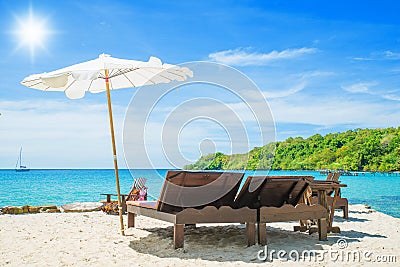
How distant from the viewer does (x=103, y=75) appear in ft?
22.9

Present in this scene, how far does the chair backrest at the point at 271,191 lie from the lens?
223 inches

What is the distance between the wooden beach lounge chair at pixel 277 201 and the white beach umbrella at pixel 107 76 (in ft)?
6.33

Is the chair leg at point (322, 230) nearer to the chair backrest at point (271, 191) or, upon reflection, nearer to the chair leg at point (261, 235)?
the chair backrest at point (271, 191)

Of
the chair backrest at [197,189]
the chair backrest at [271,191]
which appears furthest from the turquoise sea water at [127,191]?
the chair backrest at [271,191]

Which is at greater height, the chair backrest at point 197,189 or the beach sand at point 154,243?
the chair backrest at point 197,189

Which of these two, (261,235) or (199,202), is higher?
(199,202)

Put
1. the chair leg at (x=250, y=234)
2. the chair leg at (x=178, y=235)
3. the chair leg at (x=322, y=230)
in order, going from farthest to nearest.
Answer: the chair leg at (x=322, y=230) → the chair leg at (x=250, y=234) → the chair leg at (x=178, y=235)

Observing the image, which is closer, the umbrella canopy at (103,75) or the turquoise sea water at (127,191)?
the umbrella canopy at (103,75)

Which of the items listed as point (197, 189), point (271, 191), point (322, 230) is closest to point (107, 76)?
point (197, 189)

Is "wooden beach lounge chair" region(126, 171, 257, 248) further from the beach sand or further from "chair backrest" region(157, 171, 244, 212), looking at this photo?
the beach sand

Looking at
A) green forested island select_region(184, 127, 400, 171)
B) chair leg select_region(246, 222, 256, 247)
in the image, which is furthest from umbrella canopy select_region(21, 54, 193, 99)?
green forested island select_region(184, 127, 400, 171)

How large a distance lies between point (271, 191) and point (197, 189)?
42.6 inches

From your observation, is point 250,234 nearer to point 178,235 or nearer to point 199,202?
point 199,202

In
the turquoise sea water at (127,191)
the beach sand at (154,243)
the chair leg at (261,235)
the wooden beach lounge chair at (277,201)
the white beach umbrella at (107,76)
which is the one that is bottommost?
the turquoise sea water at (127,191)
